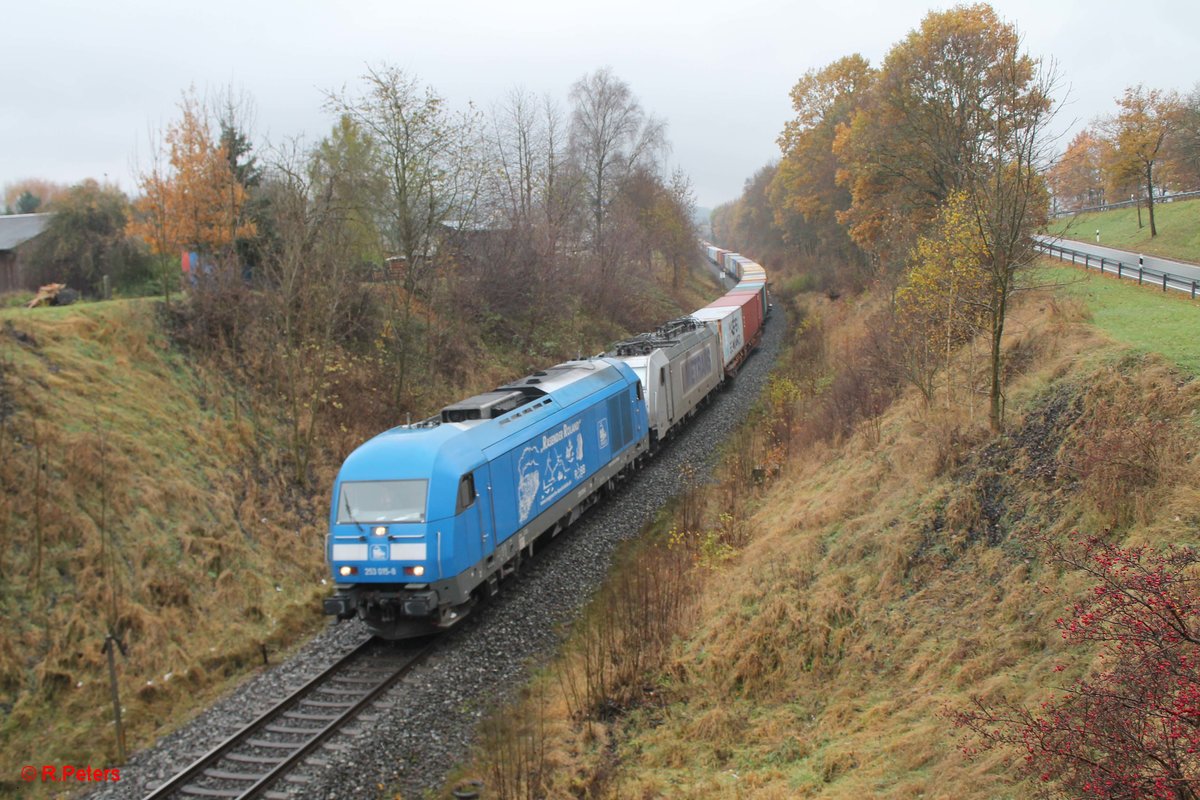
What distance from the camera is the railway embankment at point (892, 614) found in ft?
25.8

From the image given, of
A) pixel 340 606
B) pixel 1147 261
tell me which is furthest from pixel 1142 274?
pixel 340 606

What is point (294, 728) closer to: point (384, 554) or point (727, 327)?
point (384, 554)

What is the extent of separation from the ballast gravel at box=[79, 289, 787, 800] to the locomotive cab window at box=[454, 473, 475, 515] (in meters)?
2.06

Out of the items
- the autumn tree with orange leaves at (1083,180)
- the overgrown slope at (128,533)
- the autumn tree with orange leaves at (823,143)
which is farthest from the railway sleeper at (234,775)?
the autumn tree with orange leaves at (1083,180)

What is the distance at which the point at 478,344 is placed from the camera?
92.7ft

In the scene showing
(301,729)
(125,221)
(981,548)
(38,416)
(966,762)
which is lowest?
(301,729)

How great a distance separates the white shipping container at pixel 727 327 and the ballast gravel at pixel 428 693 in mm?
14019

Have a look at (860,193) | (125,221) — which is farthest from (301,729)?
(860,193)

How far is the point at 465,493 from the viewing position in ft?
37.7

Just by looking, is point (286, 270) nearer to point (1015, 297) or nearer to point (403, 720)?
point (403, 720)

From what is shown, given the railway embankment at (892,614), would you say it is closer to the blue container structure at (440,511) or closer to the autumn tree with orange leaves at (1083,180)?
the blue container structure at (440,511)

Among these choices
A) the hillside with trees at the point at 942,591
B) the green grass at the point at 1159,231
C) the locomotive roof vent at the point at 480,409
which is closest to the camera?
the hillside with trees at the point at 942,591

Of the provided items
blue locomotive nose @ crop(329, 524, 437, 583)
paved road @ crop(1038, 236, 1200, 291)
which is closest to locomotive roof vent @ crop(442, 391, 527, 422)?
blue locomotive nose @ crop(329, 524, 437, 583)

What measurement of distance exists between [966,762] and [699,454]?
49.0ft
